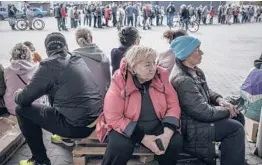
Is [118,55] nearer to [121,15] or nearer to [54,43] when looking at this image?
[54,43]

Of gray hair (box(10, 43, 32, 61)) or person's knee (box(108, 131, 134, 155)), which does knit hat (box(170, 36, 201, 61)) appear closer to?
person's knee (box(108, 131, 134, 155))

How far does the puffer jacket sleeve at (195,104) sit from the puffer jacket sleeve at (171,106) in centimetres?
8

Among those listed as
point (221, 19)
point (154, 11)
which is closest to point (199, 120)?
point (154, 11)

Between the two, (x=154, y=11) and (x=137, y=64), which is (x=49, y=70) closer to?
(x=137, y=64)

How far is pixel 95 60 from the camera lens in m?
4.07

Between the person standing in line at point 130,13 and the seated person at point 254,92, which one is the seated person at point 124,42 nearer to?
the seated person at point 254,92

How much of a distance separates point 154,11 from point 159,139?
2289 cm

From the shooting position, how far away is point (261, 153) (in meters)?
3.66

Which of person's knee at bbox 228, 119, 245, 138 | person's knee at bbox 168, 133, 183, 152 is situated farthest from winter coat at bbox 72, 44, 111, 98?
person's knee at bbox 228, 119, 245, 138

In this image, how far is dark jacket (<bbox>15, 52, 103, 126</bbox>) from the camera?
2.95 metres

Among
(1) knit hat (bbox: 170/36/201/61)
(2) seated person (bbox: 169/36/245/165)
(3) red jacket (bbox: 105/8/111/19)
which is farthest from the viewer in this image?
(3) red jacket (bbox: 105/8/111/19)

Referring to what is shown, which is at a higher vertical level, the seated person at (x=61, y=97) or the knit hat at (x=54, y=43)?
the knit hat at (x=54, y=43)

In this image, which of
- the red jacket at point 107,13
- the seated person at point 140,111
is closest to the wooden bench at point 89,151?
the seated person at point 140,111

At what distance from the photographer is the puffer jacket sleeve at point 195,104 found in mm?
2920
